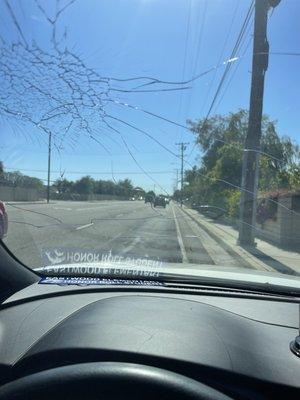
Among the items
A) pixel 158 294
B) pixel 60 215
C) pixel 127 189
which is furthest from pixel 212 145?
pixel 158 294

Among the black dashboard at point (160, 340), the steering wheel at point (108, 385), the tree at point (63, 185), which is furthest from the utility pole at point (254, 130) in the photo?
the steering wheel at point (108, 385)

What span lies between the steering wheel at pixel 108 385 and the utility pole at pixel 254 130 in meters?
9.60

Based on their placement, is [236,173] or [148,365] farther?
[236,173]

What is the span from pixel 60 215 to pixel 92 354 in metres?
7.71

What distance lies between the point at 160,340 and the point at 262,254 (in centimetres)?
890

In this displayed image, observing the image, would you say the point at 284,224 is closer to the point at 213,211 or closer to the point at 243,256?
the point at 213,211

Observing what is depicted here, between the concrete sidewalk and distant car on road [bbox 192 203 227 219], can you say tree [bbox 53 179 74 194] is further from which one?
distant car on road [bbox 192 203 227 219]

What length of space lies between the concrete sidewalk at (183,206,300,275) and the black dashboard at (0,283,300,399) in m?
4.73

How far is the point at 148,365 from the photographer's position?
8.09 feet

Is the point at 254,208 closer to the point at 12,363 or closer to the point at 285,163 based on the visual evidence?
the point at 285,163

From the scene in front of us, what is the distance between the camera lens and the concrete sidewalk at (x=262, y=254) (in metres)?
8.90

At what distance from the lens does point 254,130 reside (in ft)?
51.1

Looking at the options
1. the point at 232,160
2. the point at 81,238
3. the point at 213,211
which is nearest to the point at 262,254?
the point at 81,238

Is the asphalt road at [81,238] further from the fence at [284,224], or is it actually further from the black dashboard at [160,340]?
the fence at [284,224]
